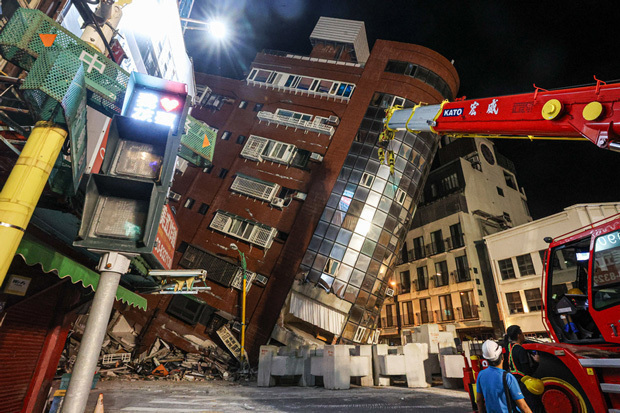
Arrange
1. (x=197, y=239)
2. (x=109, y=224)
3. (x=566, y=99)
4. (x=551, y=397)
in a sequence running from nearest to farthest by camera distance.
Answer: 1. (x=109, y=224)
2. (x=551, y=397)
3. (x=566, y=99)
4. (x=197, y=239)

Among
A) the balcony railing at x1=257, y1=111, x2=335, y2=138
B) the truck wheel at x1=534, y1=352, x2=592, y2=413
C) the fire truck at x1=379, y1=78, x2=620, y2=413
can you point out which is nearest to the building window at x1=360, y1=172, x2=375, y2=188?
the balcony railing at x1=257, y1=111, x2=335, y2=138

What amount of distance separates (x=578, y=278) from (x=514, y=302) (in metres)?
23.9

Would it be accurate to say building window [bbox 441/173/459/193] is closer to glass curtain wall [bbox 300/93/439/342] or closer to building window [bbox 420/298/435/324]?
glass curtain wall [bbox 300/93/439/342]

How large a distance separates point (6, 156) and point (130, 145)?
351 cm

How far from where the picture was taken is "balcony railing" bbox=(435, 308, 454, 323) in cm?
2912

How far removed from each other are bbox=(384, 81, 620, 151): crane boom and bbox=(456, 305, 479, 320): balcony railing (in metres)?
25.0

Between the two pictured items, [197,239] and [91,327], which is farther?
[197,239]

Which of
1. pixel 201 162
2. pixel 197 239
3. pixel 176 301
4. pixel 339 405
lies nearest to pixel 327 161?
pixel 197 239

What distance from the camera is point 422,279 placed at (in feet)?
110

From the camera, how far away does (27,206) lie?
145 inches

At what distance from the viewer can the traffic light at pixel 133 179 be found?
3518mm

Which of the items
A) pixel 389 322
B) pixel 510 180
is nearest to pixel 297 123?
pixel 389 322

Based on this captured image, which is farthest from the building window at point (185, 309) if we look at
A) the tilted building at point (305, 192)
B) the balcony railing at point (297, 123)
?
the balcony railing at point (297, 123)

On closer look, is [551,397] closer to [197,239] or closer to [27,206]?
[27,206]
